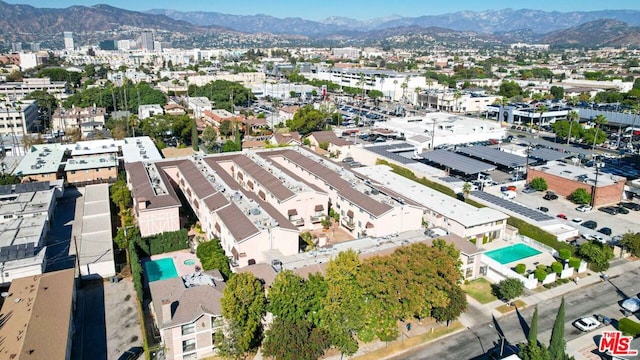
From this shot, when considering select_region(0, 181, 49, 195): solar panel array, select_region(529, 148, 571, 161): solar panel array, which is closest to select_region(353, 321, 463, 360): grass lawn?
select_region(0, 181, 49, 195): solar panel array

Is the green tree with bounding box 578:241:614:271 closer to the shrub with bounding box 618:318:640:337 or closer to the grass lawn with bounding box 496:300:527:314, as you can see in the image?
the shrub with bounding box 618:318:640:337

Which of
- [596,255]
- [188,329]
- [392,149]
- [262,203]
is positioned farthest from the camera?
[392,149]

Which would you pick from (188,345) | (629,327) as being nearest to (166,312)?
(188,345)

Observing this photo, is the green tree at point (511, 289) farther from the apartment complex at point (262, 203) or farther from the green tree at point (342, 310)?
the green tree at point (342, 310)

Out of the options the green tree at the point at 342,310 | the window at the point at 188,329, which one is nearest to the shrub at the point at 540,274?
the green tree at the point at 342,310

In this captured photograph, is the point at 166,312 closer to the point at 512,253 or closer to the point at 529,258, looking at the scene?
the point at 512,253

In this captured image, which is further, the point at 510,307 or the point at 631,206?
the point at 631,206

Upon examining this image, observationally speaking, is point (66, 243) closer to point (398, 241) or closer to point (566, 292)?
point (398, 241)
